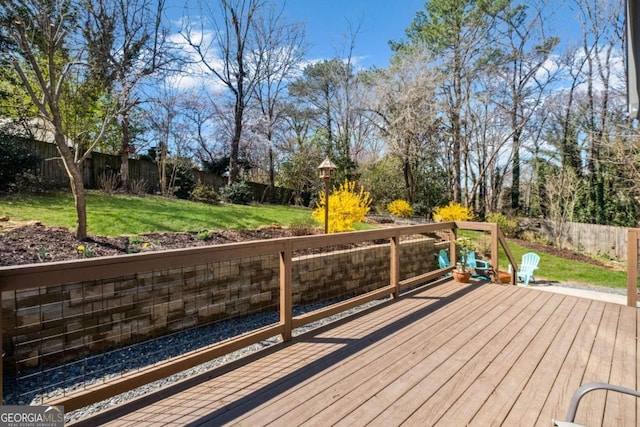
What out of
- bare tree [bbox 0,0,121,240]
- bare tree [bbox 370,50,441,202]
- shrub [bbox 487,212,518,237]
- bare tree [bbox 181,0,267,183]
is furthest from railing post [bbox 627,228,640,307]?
bare tree [bbox 181,0,267,183]

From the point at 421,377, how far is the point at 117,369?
2.85 m

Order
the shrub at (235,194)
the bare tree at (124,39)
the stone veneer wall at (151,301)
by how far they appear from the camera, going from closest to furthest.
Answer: the stone veneer wall at (151,301)
the bare tree at (124,39)
the shrub at (235,194)

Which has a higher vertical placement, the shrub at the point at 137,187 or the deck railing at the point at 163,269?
the shrub at the point at 137,187

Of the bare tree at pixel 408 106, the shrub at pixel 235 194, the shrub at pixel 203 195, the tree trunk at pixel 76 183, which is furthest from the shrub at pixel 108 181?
the bare tree at pixel 408 106

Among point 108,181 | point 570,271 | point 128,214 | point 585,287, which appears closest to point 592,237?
point 570,271

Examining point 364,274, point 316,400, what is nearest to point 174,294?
point 316,400

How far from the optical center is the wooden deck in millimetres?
1817

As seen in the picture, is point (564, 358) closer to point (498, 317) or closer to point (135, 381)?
point (498, 317)

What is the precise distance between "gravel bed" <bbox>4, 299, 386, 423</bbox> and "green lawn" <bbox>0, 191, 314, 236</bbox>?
8.94 ft

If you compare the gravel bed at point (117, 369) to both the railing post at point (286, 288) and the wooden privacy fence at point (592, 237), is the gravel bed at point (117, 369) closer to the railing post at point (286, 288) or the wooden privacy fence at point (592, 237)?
the railing post at point (286, 288)

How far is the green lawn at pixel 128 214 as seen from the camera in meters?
5.67

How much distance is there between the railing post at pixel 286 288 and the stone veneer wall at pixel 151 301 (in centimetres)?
178

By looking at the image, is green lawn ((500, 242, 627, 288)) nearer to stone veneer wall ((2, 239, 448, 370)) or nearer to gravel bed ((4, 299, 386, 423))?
stone veneer wall ((2, 239, 448, 370))

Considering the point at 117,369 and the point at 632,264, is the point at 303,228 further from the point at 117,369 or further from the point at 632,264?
the point at 632,264
